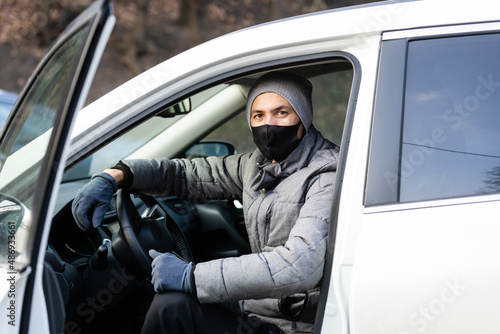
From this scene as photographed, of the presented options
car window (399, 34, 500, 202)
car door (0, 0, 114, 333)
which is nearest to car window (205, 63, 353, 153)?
car window (399, 34, 500, 202)

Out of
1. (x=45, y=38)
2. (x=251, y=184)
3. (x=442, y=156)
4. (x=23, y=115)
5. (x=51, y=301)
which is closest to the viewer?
(x=51, y=301)

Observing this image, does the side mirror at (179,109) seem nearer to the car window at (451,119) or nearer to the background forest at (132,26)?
the car window at (451,119)

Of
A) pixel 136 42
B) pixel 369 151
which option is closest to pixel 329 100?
pixel 369 151

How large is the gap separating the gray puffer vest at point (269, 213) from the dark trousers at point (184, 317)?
3.9 inches

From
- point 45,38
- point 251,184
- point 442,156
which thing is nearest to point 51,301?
point 251,184

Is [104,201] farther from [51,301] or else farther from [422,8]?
[422,8]

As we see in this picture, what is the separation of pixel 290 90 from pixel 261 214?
48cm

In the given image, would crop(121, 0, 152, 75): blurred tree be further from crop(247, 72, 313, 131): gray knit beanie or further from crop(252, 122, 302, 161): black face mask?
crop(252, 122, 302, 161): black face mask

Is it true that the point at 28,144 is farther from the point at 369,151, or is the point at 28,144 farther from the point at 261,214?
the point at 369,151

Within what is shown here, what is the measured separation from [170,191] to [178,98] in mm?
664

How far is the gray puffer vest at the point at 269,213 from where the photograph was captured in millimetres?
1670

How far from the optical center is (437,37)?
161 centimetres

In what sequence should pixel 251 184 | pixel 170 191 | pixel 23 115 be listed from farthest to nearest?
1. pixel 170 191
2. pixel 251 184
3. pixel 23 115

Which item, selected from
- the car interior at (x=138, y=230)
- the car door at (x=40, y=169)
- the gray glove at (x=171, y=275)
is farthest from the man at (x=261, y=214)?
the car door at (x=40, y=169)
